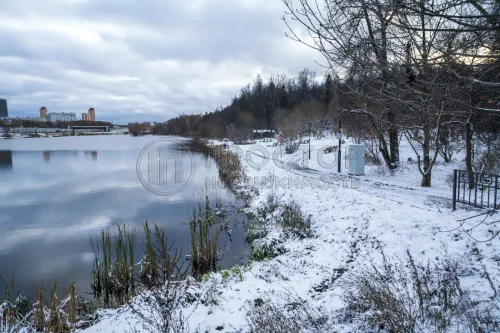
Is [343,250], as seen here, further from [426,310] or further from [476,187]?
[426,310]

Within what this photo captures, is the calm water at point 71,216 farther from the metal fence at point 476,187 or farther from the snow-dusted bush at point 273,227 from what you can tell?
the metal fence at point 476,187

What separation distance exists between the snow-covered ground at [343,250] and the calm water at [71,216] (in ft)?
7.44

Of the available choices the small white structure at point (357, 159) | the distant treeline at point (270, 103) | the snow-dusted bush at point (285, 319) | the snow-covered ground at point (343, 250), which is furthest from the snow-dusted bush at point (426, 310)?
the distant treeline at point (270, 103)

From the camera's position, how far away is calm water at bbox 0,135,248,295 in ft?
29.2

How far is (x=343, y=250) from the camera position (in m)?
8.00

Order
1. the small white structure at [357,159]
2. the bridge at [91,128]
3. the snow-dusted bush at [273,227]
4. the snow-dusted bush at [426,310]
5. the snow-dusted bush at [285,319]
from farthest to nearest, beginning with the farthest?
the bridge at [91,128], the small white structure at [357,159], the snow-dusted bush at [273,227], the snow-dusted bush at [285,319], the snow-dusted bush at [426,310]

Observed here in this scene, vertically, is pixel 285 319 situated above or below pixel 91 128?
below

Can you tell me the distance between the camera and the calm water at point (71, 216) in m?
8.90

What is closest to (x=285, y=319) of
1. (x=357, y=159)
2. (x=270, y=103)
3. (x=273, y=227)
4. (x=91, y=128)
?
(x=273, y=227)

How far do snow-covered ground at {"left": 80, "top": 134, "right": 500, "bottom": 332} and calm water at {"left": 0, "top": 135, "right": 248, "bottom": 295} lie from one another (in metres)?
2.27

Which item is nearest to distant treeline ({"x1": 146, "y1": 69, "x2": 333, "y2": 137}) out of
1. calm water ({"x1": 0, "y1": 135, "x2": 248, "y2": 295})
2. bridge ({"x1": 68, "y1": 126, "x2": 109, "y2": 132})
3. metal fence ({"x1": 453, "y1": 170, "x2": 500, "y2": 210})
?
calm water ({"x1": 0, "y1": 135, "x2": 248, "y2": 295})

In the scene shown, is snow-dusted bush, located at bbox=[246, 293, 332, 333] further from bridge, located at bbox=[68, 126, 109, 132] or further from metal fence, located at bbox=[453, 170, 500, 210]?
bridge, located at bbox=[68, 126, 109, 132]

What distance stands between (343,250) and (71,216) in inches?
462

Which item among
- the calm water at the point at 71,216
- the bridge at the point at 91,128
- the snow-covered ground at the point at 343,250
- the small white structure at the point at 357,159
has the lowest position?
the calm water at the point at 71,216
